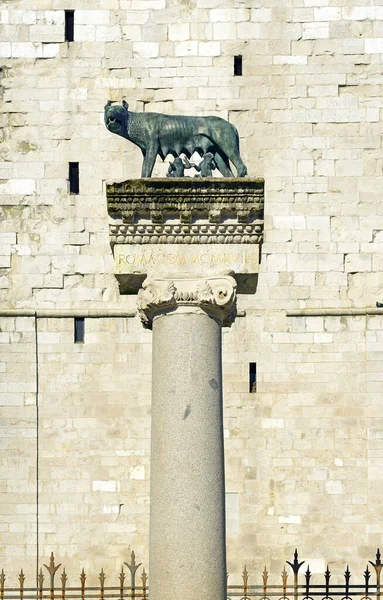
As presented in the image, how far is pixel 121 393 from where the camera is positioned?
19594 millimetres

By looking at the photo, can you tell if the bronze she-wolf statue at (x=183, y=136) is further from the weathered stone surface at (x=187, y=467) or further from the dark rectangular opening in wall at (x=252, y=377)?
the dark rectangular opening in wall at (x=252, y=377)

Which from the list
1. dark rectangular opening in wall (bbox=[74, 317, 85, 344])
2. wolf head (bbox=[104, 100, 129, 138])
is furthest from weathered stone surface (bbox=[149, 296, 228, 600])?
dark rectangular opening in wall (bbox=[74, 317, 85, 344])

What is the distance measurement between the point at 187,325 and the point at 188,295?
191 mm

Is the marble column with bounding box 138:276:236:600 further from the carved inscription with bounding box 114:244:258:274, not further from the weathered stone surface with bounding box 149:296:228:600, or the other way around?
the carved inscription with bounding box 114:244:258:274

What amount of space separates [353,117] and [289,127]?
78 cm

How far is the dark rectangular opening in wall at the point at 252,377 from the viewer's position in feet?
64.3

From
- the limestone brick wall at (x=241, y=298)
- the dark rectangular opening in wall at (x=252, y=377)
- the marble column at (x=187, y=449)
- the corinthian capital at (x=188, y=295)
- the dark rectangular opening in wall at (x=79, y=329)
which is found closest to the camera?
the marble column at (x=187, y=449)

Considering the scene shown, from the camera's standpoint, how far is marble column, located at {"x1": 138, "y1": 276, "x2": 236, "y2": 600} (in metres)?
10.2

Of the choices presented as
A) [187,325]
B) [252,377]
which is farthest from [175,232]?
[252,377]

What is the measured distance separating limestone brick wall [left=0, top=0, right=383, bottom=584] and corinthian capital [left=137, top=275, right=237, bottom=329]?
8.92 meters

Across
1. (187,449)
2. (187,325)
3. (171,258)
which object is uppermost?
(171,258)

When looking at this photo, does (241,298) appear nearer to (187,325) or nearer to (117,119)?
(117,119)

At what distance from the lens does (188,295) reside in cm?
1054

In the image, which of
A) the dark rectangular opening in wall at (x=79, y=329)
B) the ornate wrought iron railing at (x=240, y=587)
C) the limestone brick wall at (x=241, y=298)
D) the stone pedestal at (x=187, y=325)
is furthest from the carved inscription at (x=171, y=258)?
the dark rectangular opening in wall at (x=79, y=329)
